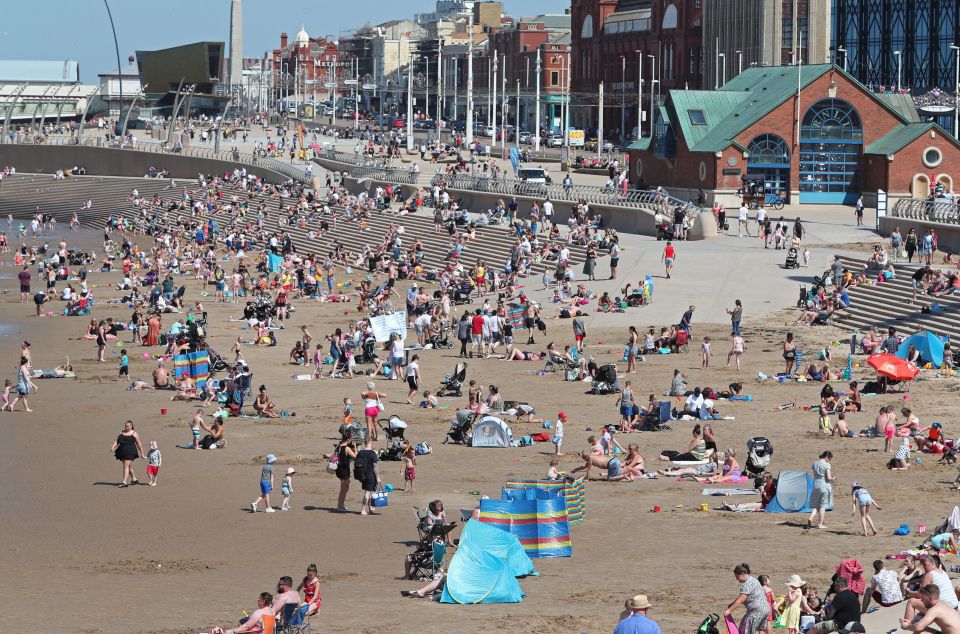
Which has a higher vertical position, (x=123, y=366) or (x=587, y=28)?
(x=587, y=28)

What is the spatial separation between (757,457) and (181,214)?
52.3 metres

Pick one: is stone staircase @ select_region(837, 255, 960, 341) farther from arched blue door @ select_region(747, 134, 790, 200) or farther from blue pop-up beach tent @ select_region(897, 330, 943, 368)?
arched blue door @ select_region(747, 134, 790, 200)

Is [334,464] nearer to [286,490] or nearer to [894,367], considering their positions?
[286,490]

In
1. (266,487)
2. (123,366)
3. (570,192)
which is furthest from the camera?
(570,192)

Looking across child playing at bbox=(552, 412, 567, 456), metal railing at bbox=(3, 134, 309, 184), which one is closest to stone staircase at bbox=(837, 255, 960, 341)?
child playing at bbox=(552, 412, 567, 456)

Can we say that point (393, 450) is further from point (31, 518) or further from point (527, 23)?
point (527, 23)

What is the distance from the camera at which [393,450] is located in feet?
76.0

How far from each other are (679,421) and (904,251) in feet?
56.7

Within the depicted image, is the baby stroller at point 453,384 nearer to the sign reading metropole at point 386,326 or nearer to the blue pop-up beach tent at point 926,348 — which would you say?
the sign reading metropole at point 386,326

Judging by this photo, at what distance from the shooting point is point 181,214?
231ft

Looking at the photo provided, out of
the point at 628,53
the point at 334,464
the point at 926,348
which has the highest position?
the point at 628,53

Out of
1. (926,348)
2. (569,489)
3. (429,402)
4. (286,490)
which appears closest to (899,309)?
(926,348)

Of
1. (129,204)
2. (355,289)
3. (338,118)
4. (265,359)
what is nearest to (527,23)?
(338,118)

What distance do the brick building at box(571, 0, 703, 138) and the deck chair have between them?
88.3 meters
